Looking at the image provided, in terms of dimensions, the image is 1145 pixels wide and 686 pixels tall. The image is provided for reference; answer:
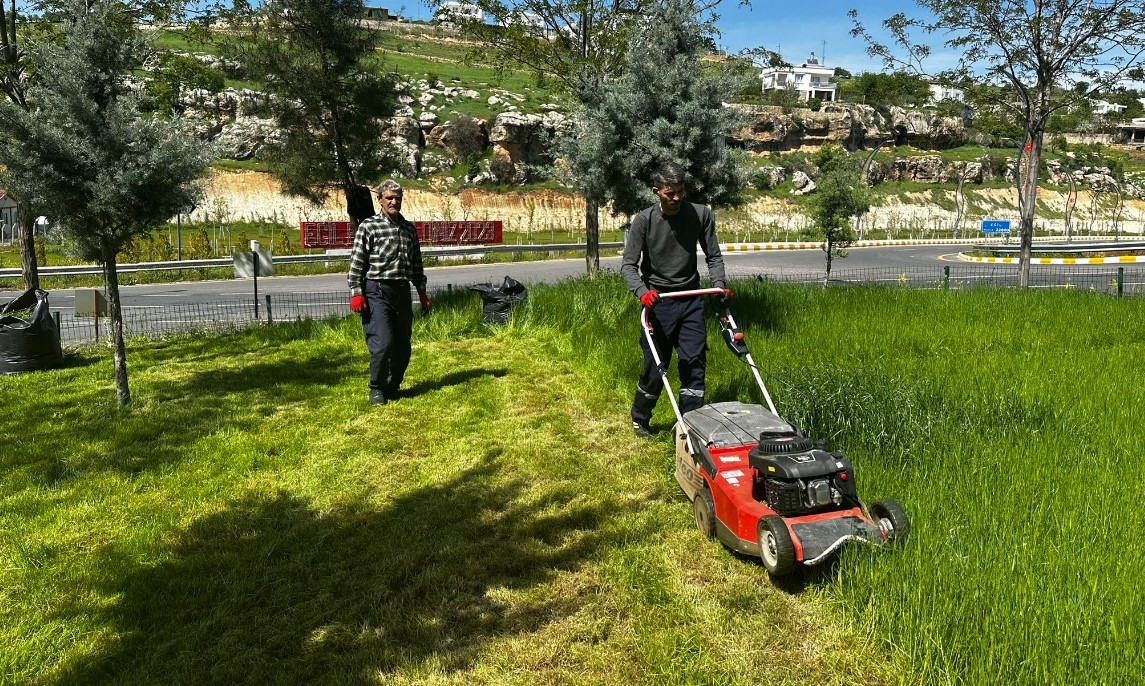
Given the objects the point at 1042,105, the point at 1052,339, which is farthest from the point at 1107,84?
the point at 1052,339

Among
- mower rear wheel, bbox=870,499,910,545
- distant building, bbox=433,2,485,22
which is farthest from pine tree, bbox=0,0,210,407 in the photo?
distant building, bbox=433,2,485,22

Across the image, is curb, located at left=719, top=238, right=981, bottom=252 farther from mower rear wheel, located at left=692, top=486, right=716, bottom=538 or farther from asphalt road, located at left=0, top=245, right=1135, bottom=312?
mower rear wheel, located at left=692, top=486, right=716, bottom=538

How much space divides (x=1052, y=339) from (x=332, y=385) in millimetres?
7348

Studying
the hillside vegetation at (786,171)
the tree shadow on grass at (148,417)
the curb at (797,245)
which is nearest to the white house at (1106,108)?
the tree shadow on grass at (148,417)

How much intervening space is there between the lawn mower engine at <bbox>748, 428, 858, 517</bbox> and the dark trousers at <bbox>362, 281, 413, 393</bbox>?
4018mm

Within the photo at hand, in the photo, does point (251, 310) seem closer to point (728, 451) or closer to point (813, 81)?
point (728, 451)

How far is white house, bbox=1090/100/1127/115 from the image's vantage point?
13.2 m

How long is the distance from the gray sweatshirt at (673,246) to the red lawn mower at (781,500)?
144 centimetres

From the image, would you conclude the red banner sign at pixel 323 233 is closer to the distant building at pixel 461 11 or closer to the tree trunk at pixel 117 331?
the distant building at pixel 461 11

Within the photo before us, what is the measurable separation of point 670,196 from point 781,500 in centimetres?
220

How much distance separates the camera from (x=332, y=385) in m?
7.11

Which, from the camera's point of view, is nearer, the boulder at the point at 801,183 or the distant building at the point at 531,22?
the distant building at the point at 531,22

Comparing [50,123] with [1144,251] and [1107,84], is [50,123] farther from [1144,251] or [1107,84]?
[1144,251]

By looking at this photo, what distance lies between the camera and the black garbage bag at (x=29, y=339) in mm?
7695
